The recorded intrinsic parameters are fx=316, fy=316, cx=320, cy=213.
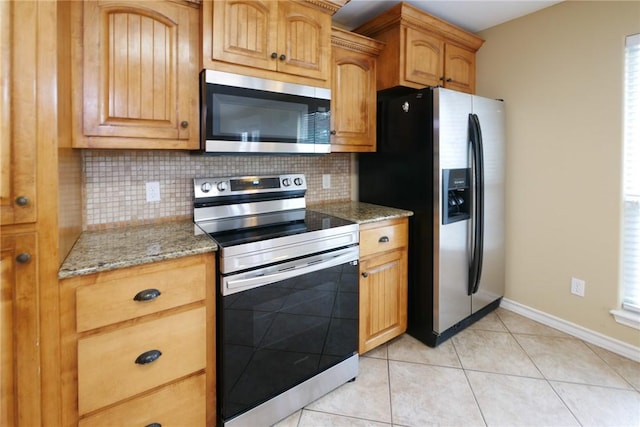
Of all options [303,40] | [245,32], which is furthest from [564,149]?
[245,32]

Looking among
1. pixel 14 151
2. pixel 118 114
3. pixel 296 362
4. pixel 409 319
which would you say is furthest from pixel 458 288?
pixel 14 151

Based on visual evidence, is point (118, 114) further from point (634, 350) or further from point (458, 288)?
point (634, 350)

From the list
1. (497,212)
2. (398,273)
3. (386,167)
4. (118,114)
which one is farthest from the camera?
(497,212)

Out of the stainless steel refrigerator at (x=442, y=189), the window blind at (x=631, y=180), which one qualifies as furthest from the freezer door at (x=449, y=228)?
the window blind at (x=631, y=180)

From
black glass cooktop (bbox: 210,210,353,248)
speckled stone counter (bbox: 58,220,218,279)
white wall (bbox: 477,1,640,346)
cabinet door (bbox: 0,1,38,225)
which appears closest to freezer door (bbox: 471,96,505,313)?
white wall (bbox: 477,1,640,346)

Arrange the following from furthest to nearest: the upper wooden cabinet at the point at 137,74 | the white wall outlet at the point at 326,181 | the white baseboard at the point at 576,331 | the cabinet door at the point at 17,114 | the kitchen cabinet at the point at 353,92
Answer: the white wall outlet at the point at 326,181, the kitchen cabinet at the point at 353,92, the white baseboard at the point at 576,331, the upper wooden cabinet at the point at 137,74, the cabinet door at the point at 17,114

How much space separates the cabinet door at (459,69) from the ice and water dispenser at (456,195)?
861 mm

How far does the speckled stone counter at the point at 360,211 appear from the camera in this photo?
198cm

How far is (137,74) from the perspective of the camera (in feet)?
4.73

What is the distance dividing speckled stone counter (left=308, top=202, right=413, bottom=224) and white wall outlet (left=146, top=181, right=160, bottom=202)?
103 cm

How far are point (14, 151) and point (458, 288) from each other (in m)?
2.42

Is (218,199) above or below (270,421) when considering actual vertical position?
above

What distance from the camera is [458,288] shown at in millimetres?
2250

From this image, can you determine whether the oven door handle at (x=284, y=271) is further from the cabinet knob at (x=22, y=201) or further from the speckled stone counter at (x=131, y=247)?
the cabinet knob at (x=22, y=201)
